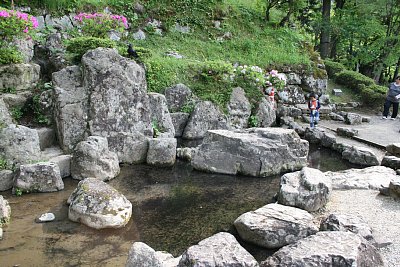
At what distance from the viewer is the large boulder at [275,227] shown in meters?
7.66

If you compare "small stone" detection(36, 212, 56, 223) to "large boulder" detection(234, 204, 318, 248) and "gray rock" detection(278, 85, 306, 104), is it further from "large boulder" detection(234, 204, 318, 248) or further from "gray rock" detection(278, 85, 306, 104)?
"gray rock" detection(278, 85, 306, 104)

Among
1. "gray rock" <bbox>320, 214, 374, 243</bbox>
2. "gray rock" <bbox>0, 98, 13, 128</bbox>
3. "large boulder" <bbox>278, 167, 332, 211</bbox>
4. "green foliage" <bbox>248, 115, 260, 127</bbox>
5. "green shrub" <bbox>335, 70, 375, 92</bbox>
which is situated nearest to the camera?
"gray rock" <bbox>320, 214, 374, 243</bbox>

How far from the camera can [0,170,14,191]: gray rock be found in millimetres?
10133

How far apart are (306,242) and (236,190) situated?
4.86 metres

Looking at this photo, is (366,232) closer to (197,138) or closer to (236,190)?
(236,190)

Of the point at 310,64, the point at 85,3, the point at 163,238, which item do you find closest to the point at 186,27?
the point at 85,3

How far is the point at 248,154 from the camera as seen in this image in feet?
39.9

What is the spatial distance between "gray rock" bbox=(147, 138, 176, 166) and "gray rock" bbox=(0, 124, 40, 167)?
12.3 feet

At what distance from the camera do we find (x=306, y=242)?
6137 mm

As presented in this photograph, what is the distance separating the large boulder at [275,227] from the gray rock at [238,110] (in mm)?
9212

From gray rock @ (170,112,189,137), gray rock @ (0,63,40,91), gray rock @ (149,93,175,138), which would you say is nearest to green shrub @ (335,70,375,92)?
gray rock @ (170,112,189,137)

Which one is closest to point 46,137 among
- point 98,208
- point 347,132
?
point 98,208

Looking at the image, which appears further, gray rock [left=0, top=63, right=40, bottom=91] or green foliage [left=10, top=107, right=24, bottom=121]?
gray rock [left=0, top=63, right=40, bottom=91]

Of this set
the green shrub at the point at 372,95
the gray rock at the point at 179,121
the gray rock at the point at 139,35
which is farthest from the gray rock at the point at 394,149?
the gray rock at the point at 139,35
